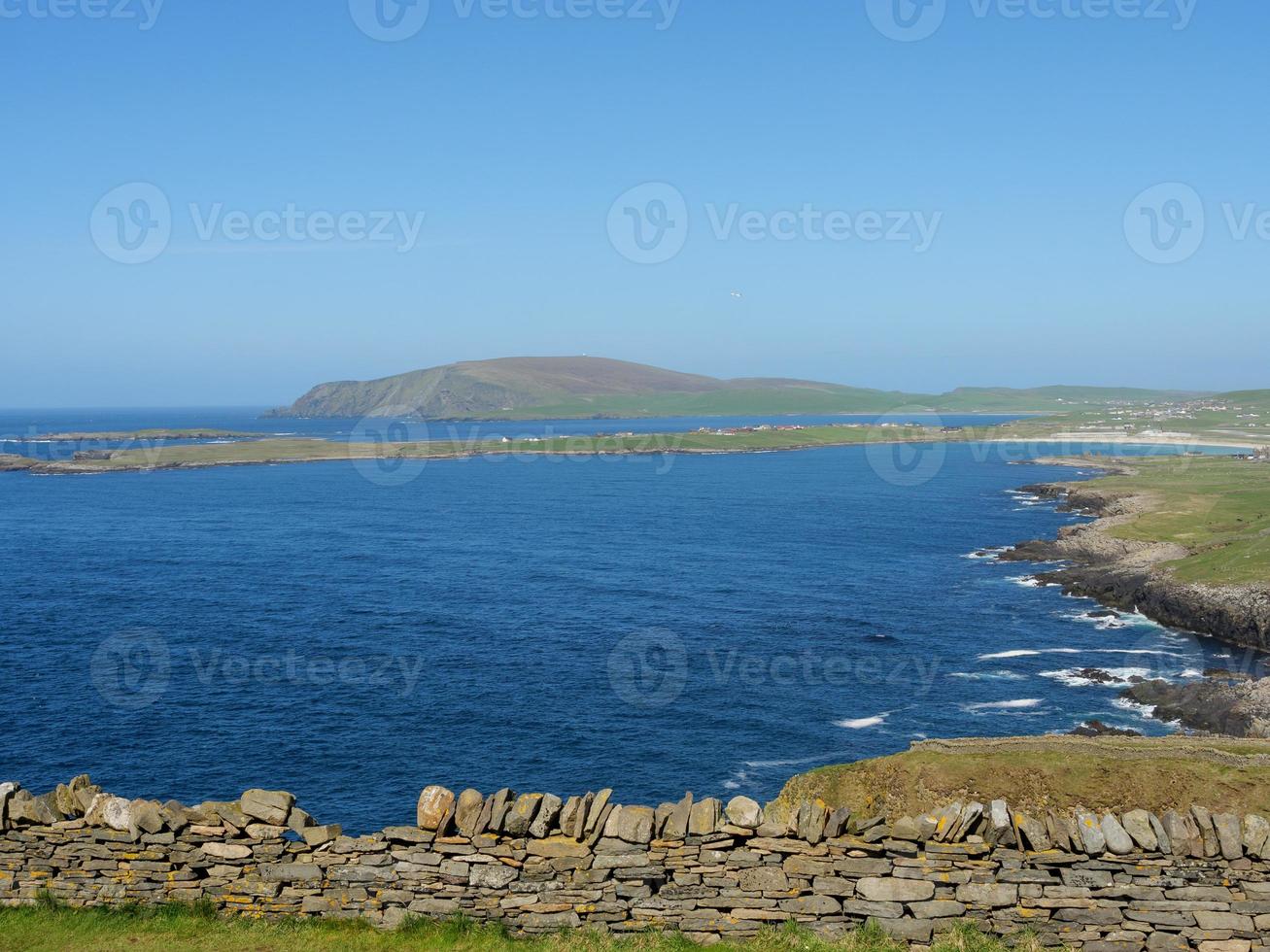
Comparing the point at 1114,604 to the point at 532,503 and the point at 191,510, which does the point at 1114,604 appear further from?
the point at 191,510

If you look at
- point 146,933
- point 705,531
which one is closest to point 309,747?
point 146,933

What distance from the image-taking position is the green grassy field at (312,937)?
47.4 feet

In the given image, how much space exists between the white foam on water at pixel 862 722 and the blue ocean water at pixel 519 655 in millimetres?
177

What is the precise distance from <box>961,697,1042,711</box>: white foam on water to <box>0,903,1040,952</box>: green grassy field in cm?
3792

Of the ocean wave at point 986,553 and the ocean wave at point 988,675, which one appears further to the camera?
the ocean wave at point 986,553

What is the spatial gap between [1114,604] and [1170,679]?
21.1 m

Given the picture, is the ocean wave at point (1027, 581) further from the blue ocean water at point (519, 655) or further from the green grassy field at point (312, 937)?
the green grassy field at point (312, 937)

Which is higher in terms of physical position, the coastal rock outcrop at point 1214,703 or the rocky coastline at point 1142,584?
the rocky coastline at point 1142,584

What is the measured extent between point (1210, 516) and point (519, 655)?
7987 centimetres

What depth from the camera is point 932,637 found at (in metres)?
64.9

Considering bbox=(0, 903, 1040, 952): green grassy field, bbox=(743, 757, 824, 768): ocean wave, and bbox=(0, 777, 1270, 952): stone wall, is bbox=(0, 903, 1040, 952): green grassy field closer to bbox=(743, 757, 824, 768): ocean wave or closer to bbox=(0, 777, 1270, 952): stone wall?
bbox=(0, 777, 1270, 952): stone wall

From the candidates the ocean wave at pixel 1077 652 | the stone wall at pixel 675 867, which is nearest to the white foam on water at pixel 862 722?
the ocean wave at pixel 1077 652

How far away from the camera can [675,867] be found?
15.1 m

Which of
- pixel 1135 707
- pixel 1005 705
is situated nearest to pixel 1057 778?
pixel 1005 705
